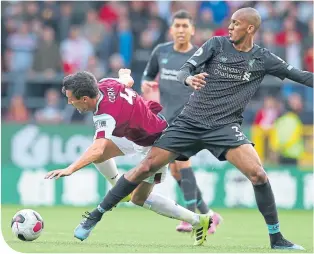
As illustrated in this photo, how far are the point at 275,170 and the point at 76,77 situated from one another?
28.1 feet

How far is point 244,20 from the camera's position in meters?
9.25

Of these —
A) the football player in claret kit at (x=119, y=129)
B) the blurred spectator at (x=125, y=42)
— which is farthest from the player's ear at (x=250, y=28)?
the blurred spectator at (x=125, y=42)

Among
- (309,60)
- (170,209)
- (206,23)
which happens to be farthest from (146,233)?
(309,60)

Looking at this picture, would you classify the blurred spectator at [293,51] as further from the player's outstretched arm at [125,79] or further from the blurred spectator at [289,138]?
the player's outstretched arm at [125,79]

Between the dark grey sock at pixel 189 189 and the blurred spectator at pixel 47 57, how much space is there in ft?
24.3

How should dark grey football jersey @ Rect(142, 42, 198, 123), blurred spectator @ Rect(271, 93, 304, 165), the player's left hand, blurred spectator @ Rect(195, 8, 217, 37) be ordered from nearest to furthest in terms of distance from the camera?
the player's left hand → dark grey football jersey @ Rect(142, 42, 198, 123) → blurred spectator @ Rect(271, 93, 304, 165) → blurred spectator @ Rect(195, 8, 217, 37)

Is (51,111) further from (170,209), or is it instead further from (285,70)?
(285,70)

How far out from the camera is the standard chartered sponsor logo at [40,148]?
17.2 m

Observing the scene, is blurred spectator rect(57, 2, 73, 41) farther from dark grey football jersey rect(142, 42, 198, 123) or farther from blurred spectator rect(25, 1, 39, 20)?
dark grey football jersey rect(142, 42, 198, 123)

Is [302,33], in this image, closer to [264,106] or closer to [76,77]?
[264,106]

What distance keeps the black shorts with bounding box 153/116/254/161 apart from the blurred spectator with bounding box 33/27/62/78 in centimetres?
950

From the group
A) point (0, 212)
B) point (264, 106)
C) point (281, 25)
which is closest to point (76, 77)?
point (0, 212)

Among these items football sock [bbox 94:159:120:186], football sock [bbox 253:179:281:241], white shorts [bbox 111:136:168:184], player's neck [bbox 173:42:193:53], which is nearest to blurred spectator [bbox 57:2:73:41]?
player's neck [bbox 173:42:193:53]

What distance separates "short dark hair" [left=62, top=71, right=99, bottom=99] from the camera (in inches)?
354
